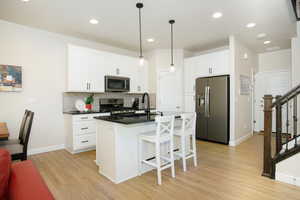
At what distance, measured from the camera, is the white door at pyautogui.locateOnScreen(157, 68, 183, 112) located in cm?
528

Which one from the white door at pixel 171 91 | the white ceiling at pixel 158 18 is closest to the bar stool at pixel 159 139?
the white ceiling at pixel 158 18

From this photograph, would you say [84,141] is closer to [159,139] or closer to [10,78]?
[10,78]

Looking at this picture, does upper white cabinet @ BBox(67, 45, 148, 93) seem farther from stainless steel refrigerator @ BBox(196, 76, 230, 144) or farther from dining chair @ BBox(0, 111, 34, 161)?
stainless steel refrigerator @ BBox(196, 76, 230, 144)

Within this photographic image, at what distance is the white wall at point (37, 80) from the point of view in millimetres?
3332

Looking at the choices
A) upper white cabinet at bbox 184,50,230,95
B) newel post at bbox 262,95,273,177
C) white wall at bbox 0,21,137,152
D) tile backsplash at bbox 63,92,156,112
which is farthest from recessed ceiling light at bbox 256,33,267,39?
white wall at bbox 0,21,137,152

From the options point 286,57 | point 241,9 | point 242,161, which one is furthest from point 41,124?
point 286,57

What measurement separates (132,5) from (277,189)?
11.5 feet

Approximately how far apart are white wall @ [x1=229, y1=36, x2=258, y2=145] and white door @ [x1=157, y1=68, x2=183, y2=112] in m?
1.60

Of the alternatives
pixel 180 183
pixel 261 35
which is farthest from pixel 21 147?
pixel 261 35

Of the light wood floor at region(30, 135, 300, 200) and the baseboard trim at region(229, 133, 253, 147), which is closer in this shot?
the light wood floor at region(30, 135, 300, 200)

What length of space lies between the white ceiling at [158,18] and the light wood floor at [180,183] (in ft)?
9.22

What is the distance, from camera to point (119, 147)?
7.89ft

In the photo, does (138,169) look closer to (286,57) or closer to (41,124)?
(41,124)

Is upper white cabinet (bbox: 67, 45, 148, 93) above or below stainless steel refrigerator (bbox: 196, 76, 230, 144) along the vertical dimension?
above
